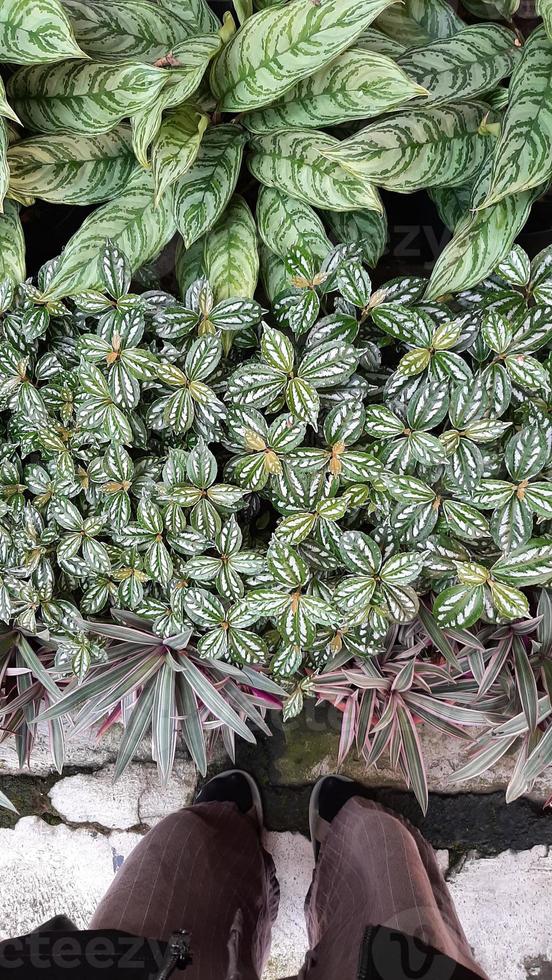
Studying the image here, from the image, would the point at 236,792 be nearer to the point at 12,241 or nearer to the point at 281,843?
the point at 281,843

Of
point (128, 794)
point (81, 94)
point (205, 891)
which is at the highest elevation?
point (81, 94)

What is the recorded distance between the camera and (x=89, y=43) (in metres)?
0.95

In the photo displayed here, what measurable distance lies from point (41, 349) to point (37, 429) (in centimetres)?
16

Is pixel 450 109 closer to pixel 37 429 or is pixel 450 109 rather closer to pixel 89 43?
pixel 89 43

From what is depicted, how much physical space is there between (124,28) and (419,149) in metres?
0.50

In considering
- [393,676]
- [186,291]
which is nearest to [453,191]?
[186,291]

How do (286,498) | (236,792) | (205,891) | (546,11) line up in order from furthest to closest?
(236,792), (205,891), (286,498), (546,11)

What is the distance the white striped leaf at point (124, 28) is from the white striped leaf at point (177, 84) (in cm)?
8

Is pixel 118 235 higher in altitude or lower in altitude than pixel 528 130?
lower

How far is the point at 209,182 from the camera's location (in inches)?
39.3

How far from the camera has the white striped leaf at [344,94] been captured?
81 centimetres

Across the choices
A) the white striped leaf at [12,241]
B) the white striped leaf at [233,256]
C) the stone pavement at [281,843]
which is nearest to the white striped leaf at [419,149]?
the white striped leaf at [233,256]

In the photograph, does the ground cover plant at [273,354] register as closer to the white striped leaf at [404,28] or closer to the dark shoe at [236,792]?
the white striped leaf at [404,28]

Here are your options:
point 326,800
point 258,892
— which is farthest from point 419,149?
point 258,892
